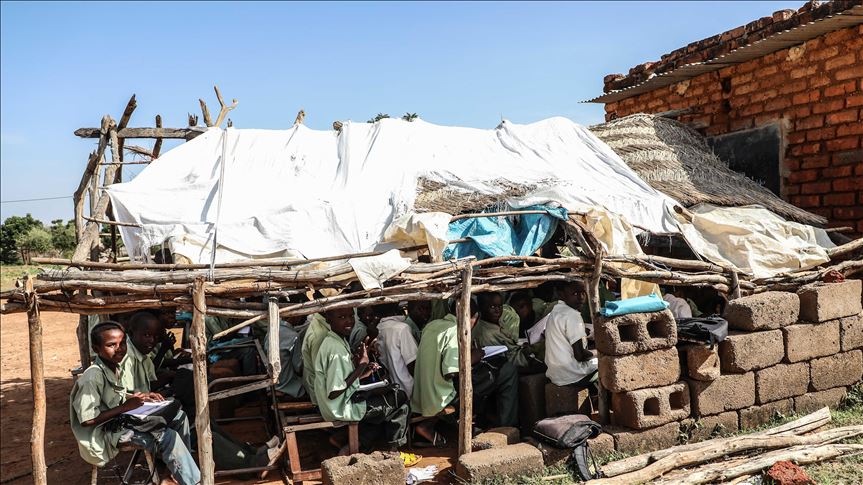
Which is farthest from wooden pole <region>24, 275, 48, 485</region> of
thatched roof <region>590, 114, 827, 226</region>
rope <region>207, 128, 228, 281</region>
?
thatched roof <region>590, 114, 827, 226</region>

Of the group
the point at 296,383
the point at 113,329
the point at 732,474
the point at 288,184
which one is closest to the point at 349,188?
the point at 288,184

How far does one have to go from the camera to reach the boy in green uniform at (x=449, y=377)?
6.39 meters

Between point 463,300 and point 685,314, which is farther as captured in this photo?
point 685,314

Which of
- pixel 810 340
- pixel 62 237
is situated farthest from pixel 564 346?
pixel 62 237

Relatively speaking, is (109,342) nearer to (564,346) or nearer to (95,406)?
(95,406)

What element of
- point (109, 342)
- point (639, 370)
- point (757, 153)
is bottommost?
point (639, 370)

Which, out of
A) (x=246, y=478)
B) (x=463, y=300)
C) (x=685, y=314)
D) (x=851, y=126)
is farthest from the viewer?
(x=851, y=126)

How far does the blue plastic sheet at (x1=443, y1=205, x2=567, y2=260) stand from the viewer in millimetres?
6531

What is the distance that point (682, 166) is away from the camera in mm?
8797

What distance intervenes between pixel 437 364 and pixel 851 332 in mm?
4610

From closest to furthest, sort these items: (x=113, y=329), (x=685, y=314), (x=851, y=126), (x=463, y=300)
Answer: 1. (x=113, y=329)
2. (x=463, y=300)
3. (x=685, y=314)
4. (x=851, y=126)

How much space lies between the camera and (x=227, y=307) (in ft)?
18.4

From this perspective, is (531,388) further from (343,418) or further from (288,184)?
(288,184)

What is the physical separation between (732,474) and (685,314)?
2.18m
